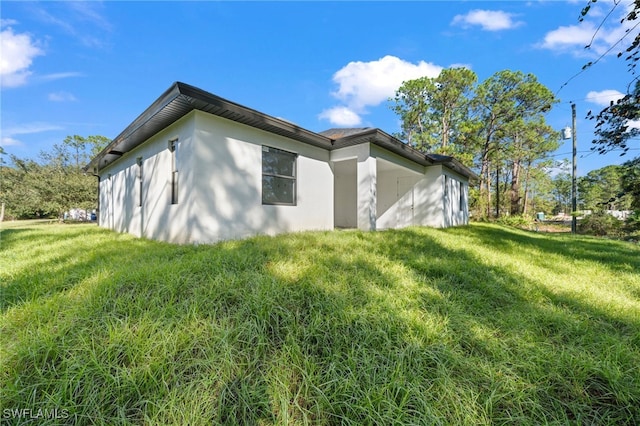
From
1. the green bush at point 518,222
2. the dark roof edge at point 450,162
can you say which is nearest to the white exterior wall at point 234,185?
the dark roof edge at point 450,162

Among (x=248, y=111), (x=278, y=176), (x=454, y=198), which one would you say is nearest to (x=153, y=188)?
(x=278, y=176)

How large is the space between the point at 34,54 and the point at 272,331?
352 inches

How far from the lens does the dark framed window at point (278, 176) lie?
573 cm

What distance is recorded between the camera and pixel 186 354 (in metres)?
1.57

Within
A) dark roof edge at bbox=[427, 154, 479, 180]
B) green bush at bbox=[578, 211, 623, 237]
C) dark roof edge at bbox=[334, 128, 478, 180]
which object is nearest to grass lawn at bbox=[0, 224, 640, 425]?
dark roof edge at bbox=[334, 128, 478, 180]

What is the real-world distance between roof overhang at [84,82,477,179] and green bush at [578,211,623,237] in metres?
12.0

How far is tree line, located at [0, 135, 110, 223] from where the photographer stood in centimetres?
1453

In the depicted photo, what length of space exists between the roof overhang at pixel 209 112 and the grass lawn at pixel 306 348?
2.95 m

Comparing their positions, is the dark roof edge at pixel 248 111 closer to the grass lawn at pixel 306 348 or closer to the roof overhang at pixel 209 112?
the roof overhang at pixel 209 112

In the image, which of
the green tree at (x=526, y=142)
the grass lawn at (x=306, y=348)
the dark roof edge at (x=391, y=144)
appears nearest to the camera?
the grass lawn at (x=306, y=348)

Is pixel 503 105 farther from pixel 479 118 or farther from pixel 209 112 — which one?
pixel 209 112

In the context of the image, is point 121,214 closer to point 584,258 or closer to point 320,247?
point 320,247

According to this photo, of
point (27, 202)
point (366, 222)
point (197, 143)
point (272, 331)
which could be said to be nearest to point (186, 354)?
point (272, 331)

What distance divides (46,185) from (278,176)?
59.2 ft
